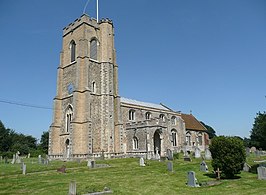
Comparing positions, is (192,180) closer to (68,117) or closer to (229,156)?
(229,156)

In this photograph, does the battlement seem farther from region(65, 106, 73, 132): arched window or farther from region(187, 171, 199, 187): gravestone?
region(187, 171, 199, 187): gravestone

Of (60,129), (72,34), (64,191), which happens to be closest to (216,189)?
(64,191)

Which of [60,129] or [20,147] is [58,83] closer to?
[60,129]

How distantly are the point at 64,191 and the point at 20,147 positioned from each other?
60.6 meters

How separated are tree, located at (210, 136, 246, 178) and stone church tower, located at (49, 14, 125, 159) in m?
19.3

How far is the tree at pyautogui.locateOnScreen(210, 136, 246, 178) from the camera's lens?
15.5m

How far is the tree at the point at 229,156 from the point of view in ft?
50.9

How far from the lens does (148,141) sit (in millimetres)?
33969

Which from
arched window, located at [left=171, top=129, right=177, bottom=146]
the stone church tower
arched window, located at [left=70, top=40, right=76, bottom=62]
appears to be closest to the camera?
the stone church tower

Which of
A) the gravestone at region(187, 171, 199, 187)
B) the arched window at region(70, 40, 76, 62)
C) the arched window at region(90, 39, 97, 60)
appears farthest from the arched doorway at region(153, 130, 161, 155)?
the gravestone at region(187, 171, 199, 187)

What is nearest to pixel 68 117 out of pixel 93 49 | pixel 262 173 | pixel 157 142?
pixel 93 49

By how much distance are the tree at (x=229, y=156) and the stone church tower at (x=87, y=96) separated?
19340mm

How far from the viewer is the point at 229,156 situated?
51.2 ft

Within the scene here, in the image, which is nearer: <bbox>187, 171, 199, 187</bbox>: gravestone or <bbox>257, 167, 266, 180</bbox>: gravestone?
<bbox>187, 171, 199, 187</bbox>: gravestone
